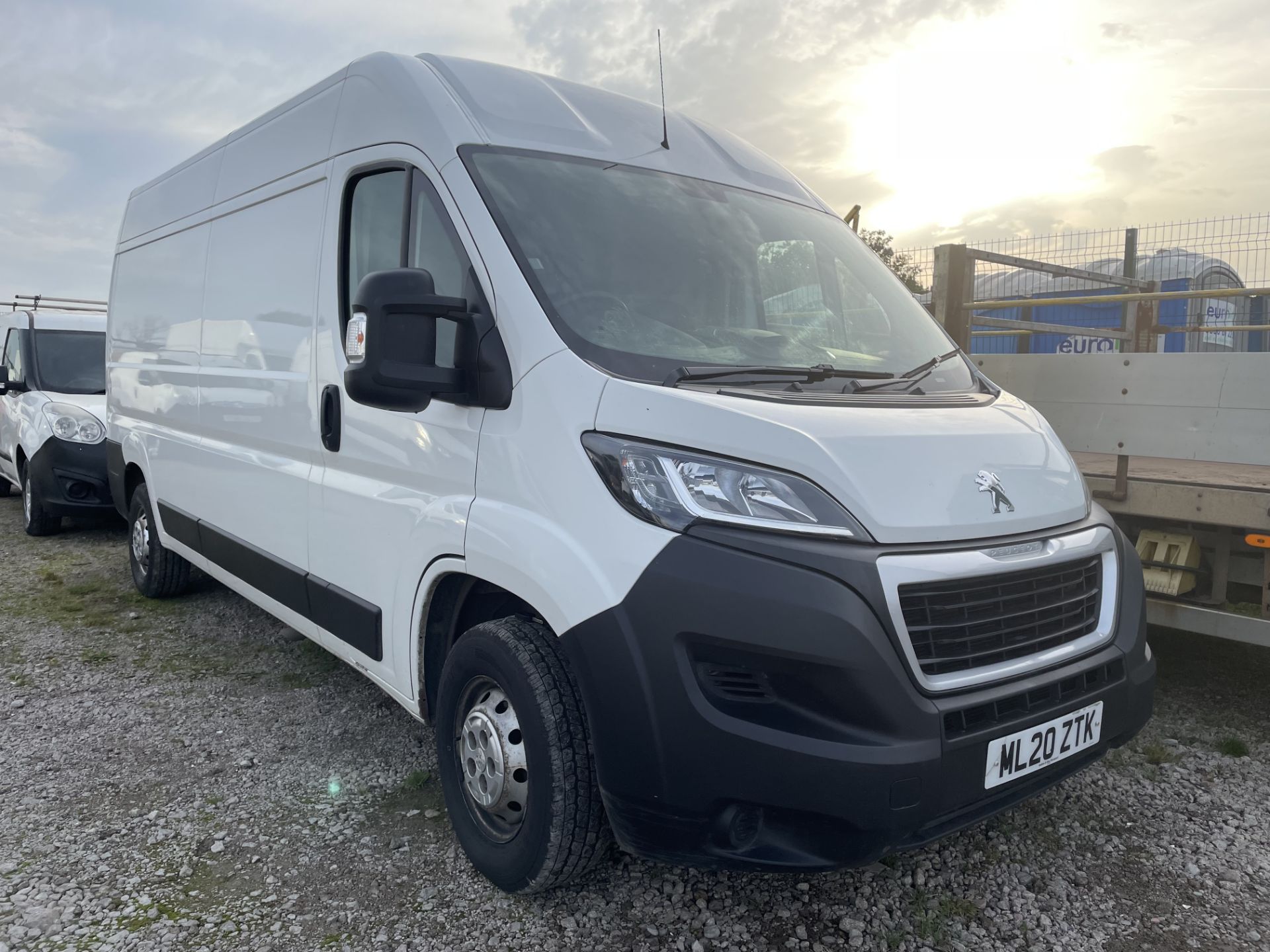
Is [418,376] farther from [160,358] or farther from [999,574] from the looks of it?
[160,358]

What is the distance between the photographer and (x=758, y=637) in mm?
1984

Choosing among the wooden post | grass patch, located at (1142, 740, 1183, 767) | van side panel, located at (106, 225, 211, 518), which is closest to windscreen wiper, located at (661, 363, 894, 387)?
grass patch, located at (1142, 740, 1183, 767)

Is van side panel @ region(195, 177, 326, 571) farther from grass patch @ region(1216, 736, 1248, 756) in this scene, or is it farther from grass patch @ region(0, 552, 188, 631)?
grass patch @ region(1216, 736, 1248, 756)

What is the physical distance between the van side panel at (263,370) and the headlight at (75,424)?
12.6ft

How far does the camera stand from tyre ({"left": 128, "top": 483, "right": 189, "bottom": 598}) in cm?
557

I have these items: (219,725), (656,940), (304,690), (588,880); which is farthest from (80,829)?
(656,940)

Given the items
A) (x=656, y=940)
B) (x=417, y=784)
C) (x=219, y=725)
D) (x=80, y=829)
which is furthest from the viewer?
(x=219, y=725)

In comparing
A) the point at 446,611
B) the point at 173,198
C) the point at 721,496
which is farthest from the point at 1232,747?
the point at 173,198

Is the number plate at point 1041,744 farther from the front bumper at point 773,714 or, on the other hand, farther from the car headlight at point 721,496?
the car headlight at point 721,496

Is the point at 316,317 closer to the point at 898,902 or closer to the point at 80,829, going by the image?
the point at 80,829

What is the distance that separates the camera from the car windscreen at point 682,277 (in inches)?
98.8

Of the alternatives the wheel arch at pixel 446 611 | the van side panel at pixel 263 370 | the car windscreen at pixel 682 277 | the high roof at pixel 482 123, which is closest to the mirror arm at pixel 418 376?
the car windscreen at pixel 682 277

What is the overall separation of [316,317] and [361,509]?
2.52ft

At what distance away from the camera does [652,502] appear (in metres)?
2.12
